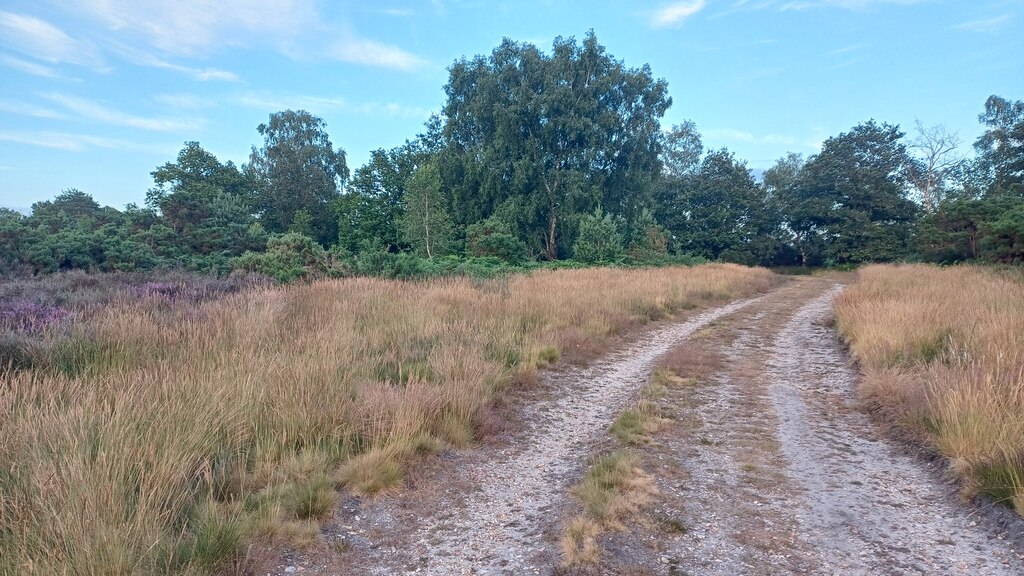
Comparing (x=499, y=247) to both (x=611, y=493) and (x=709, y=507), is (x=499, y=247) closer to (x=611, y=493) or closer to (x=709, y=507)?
(x=611, y=493)

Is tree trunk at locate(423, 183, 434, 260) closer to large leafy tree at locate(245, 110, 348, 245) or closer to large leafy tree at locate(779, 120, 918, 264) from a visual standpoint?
large leafy tree at locate(245, 110, 348, 245)

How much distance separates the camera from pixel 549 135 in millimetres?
34500

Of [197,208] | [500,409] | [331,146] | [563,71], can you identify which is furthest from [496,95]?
[500,409]

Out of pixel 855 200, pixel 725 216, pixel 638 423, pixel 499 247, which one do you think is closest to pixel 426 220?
pixel 499 247

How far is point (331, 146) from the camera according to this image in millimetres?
56656

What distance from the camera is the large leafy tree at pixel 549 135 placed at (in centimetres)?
3438

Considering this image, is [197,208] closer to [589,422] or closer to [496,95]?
[496,95]

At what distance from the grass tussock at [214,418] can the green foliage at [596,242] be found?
22.3 m

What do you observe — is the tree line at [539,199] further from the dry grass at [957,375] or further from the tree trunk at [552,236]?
the dry grass at [957,375]

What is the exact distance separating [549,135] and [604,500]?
33017 millimetres

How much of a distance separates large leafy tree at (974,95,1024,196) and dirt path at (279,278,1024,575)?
1361 inches

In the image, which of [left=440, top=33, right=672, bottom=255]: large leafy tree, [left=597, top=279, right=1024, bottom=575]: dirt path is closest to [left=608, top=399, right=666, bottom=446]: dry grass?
[left=597, top=279, right=1024, bottom=575]: dirt path

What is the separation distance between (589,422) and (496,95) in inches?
1320

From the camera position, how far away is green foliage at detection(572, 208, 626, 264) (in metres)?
31.2
